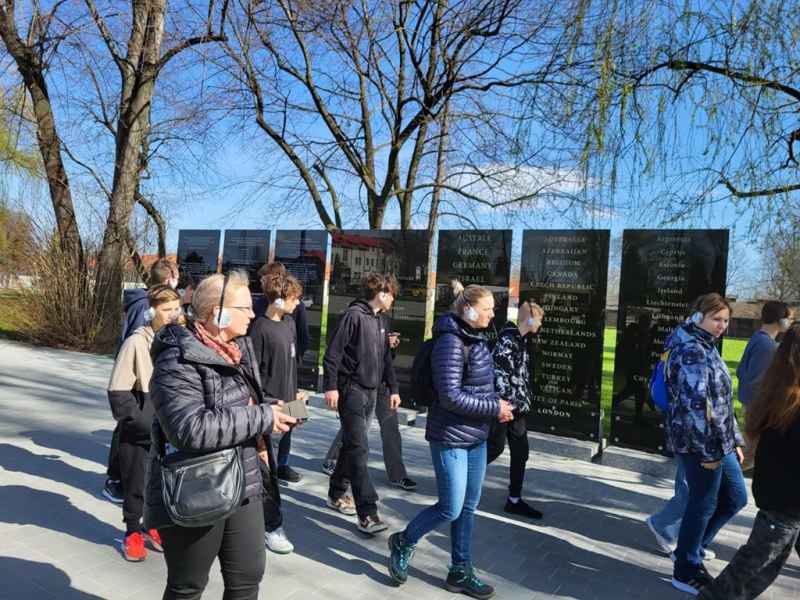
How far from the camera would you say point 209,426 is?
233cm

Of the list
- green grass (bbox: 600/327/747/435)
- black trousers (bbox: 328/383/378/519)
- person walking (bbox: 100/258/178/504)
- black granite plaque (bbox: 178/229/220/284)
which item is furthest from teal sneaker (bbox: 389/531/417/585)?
green grass (bbox: 600/327/747/435)

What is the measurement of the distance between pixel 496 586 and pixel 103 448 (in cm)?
454

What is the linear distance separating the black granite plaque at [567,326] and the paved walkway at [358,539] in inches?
24.6

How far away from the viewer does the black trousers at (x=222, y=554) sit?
2402mm

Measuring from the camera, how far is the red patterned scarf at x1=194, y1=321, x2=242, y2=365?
100.0 inches

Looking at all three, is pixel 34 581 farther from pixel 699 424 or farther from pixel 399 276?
pixel 399 276

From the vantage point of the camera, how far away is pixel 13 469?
554cm

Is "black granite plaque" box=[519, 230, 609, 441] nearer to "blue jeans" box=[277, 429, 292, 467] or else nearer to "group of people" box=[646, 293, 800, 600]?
"group of people" box=[646, 293, 800, 600]

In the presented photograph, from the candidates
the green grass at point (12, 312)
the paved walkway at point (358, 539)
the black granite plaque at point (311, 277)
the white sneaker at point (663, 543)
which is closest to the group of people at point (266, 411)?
the paved walkway at point (358, 539)

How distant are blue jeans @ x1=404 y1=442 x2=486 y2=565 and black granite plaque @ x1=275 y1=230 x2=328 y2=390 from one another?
6589 millimetres

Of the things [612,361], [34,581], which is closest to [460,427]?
[34,581]

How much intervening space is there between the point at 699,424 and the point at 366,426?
7.76 feet


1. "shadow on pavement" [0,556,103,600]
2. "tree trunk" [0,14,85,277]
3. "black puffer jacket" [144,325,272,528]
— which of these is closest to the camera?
"black puffer jacket" [144,325,272,528]

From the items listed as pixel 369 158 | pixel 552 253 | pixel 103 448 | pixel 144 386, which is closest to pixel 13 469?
pixel 103 448
